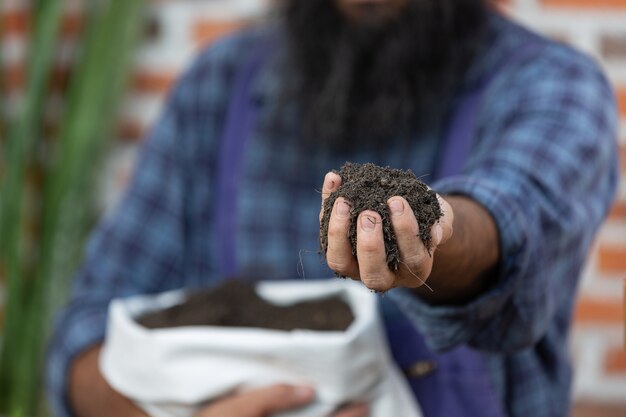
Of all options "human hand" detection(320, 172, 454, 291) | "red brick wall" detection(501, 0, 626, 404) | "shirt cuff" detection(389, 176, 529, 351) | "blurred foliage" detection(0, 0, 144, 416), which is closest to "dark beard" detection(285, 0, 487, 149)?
"red brick wall" detection(501, 0, 626, 404)

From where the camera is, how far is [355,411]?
3.45 feet

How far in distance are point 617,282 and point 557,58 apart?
1.86 feet

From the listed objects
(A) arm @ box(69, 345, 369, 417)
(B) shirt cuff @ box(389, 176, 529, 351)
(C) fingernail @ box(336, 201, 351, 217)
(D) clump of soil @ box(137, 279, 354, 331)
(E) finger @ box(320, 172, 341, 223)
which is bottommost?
(A) arm @ box(69, 345, 369, 417)

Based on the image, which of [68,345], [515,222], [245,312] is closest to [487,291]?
[515,222]

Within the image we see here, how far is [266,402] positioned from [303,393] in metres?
0.04

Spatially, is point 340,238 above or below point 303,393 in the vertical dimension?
above

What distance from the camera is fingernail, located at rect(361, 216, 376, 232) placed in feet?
2.36

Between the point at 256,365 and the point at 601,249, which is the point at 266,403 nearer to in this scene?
the point at 256,365

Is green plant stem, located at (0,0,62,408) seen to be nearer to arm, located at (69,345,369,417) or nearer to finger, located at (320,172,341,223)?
arm, located at (69,345,369,417)

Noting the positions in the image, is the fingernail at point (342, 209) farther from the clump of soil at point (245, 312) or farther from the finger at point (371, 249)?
the clump of soil at point (245, 312)

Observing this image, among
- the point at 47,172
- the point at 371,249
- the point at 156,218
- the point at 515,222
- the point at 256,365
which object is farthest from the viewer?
the point at 47,172

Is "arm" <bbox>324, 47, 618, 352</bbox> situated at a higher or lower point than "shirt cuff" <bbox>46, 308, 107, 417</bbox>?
higher

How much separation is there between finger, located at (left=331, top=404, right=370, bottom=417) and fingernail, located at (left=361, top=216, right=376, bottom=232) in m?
0.38

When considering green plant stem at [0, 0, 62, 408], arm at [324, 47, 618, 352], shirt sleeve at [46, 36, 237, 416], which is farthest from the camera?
green plant stem at [0, 0, 62, 408]
